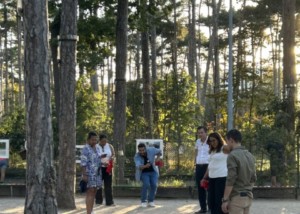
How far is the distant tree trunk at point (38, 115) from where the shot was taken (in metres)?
9.55

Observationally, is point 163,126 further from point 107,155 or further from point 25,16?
point 25,16

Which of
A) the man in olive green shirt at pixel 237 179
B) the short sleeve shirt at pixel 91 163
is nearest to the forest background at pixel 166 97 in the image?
the short sleeve shirt at pixel 91 163

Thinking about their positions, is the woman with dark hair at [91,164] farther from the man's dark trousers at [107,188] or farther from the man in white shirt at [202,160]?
the man in white shirt at [202,160]

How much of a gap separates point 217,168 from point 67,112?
461 cm

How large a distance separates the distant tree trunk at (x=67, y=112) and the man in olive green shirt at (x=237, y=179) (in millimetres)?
6423

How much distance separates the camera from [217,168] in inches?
421

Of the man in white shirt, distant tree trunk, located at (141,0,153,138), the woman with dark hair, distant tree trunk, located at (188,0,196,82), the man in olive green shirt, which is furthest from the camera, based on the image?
distant tree trunk, located at (188,0,196,82)

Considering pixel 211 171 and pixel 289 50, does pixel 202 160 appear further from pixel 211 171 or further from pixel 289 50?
pixel 289 50

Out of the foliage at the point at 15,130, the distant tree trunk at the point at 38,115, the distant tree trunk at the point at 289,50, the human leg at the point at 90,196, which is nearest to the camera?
the distant tree trunk at the point at 38,115

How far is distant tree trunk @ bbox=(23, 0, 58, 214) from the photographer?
31.3 ft

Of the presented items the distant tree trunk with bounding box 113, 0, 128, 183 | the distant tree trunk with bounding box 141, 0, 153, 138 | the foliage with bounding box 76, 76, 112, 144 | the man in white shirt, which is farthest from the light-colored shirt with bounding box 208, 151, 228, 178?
the foliage with bounding box 76, 76, 112, 144

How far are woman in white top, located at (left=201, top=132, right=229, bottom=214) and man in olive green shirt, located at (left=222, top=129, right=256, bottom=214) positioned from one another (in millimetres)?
2173

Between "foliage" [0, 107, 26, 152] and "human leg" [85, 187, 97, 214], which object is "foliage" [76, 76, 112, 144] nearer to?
"foliage" [0, 107, 26, 152]

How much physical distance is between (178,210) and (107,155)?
6.98 feet
